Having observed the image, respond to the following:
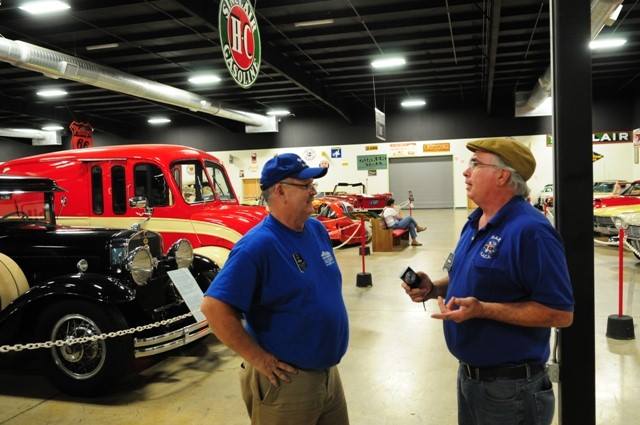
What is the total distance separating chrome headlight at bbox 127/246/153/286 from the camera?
13.8 ft

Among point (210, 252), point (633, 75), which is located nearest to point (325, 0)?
point (210, 252)

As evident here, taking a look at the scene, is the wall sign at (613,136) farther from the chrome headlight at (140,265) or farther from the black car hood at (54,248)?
the black car hood at (54,248)

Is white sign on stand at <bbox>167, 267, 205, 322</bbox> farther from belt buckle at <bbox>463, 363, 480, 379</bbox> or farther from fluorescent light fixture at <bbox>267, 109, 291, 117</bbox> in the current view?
fluorescent light fixture at <bbox>267, 109, 291, 117</bbox>

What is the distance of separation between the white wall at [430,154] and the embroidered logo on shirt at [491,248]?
21618mm

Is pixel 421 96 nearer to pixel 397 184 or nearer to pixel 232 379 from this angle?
pixel 397 184

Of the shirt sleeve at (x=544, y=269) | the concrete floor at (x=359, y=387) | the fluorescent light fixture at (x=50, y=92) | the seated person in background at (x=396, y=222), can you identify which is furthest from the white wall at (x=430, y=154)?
the shirt sleeve at (x=544, y=269)

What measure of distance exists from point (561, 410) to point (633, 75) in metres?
21.4

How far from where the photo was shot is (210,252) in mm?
6004

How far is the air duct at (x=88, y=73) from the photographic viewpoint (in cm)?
1020

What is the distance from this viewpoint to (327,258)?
2.18m

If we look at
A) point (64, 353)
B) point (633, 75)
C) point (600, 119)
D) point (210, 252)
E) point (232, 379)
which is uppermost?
point (633, 75)

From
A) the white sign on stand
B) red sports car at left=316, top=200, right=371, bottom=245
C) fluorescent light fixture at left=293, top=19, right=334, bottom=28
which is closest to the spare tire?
the white sign on stand

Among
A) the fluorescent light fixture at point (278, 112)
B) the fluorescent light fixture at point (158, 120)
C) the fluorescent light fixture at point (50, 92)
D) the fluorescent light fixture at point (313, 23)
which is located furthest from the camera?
the fluorescent light fixture at point (158, 120)

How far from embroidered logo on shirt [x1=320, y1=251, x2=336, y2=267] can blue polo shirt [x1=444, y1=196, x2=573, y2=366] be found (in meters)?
0.54
